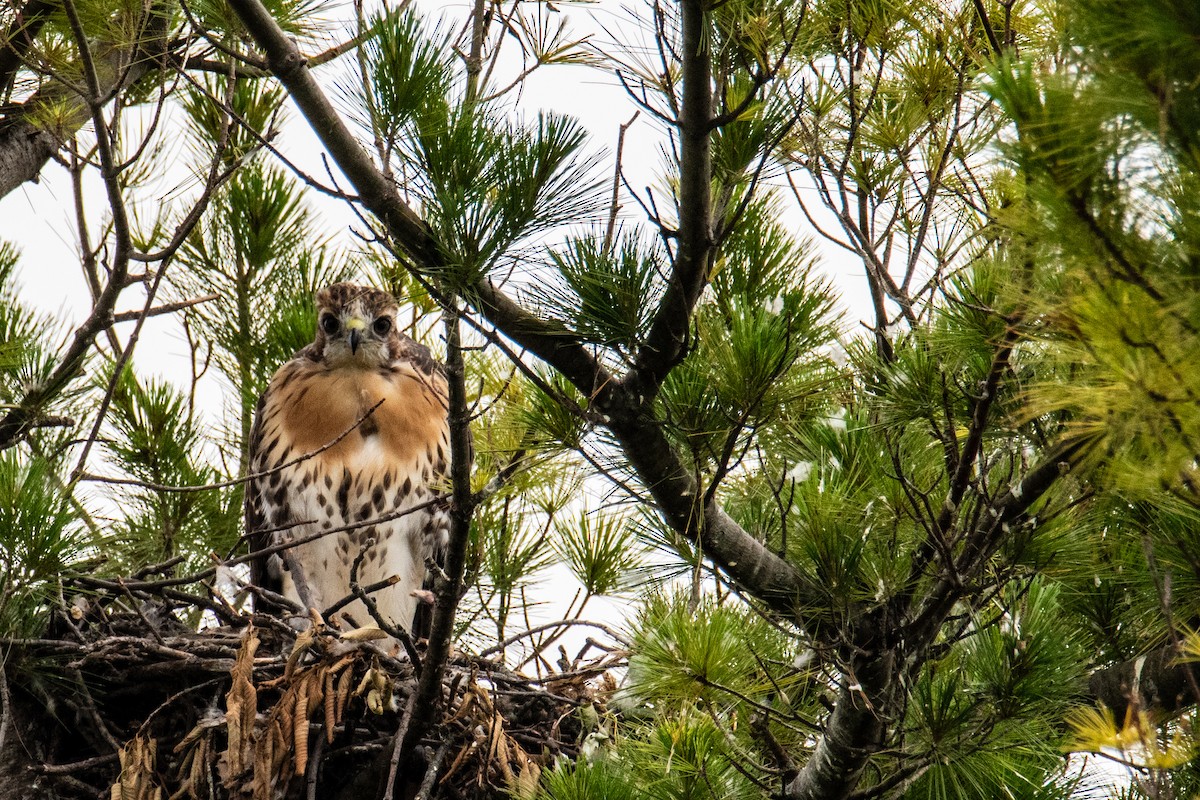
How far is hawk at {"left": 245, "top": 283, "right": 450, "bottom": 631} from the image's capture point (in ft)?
15.6

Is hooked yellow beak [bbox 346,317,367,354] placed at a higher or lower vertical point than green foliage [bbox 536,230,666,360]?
higher

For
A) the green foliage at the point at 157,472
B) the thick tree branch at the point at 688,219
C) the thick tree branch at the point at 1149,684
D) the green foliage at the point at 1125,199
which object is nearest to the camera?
the green foliage at the point at 1125,199

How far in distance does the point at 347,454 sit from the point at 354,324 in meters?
0.47

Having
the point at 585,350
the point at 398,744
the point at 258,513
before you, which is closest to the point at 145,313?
the point at 258,513

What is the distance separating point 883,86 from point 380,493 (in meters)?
2.30

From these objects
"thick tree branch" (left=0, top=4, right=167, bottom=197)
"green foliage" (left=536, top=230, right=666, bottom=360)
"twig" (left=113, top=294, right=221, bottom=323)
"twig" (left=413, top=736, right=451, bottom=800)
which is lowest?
"twig" (left=413, top=736, right=451, bottom=800)

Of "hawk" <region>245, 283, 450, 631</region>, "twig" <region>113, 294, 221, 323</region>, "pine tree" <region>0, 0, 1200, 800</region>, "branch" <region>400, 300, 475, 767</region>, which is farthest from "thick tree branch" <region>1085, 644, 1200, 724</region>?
"twig" <region>113, 294, 221, 323</region>

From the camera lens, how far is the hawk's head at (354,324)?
4836 millimetres

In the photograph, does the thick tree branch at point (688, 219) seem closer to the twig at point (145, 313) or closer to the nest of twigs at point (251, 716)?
the nest of twigs at point (251, 716)

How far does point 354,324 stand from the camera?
4816 mm

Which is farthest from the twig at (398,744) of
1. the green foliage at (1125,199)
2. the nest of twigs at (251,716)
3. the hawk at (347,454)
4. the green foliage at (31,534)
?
the green foliage at (1125,199)

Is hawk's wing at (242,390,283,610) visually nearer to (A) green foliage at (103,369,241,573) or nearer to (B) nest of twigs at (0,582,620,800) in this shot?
(A) green foliage at (103,369,241,573)

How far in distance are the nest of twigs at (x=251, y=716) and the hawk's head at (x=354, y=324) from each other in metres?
1.21

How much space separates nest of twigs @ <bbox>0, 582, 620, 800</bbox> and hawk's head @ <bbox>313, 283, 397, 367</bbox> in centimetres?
121
